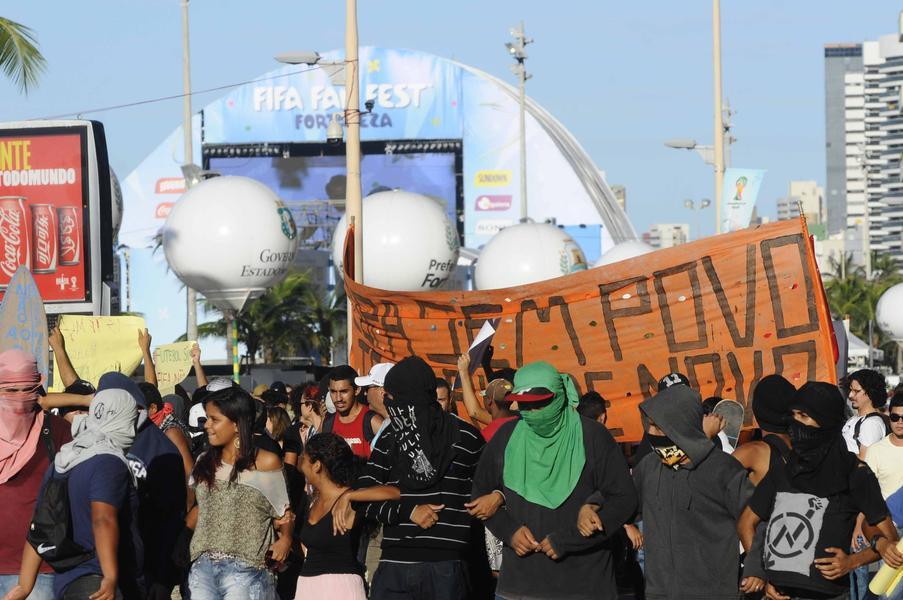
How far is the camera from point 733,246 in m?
10.1

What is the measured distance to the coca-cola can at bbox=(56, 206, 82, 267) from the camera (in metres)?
16.8

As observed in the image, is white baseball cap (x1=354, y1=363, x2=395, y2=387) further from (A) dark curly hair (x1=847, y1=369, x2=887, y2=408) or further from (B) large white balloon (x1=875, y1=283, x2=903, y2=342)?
(B) large white balloon (x1=875, y1=283, x2=903, y2=342)

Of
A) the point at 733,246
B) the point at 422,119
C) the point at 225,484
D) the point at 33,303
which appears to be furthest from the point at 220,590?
the point at 422,119

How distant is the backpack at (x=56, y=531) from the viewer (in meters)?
6.26

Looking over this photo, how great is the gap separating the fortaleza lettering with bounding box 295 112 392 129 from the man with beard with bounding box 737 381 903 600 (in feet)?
243

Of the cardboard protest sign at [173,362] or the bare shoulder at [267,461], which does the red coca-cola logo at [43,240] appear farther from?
the bare shoulder at [267,461]

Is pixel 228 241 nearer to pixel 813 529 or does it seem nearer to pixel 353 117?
pixel 353 117

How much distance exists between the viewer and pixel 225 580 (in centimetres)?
680

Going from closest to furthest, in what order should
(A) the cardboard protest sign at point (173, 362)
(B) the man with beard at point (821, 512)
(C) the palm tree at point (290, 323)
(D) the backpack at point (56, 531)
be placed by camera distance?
(B) the man with beard at point (821, 512), (D) the backpack at point (56, 531), (A) the cardboard protest sign at point (173, 362), (C) the palm tree at point (290, 323)

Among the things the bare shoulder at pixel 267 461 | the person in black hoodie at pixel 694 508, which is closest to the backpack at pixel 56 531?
the bare shoulder at pixel 267 461

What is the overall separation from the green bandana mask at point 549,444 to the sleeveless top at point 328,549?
95cm

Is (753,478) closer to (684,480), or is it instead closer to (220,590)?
(684,480)

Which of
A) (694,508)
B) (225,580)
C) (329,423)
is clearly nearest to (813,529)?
(694,508)

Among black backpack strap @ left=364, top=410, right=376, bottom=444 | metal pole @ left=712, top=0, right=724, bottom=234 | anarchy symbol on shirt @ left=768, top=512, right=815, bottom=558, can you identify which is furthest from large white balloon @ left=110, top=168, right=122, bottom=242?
anarchy symbol on shirt @ left=768, top=512, right=815, bottom=558
